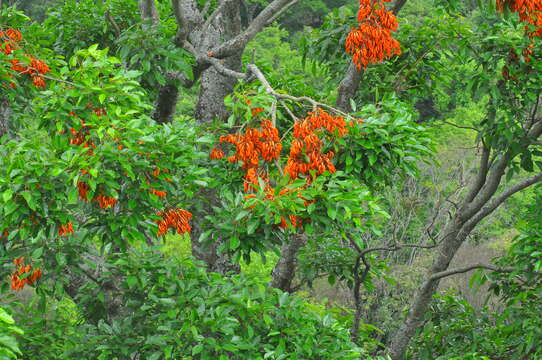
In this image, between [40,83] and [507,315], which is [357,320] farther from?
[40,83]

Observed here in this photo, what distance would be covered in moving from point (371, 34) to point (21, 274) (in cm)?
273

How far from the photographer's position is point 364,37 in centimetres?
425

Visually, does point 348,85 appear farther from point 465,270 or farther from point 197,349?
point 197,349

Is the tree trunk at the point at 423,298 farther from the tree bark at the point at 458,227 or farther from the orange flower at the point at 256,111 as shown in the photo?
the orange flower at the point at 256,111

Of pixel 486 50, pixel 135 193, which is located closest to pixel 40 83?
pixel 135 193

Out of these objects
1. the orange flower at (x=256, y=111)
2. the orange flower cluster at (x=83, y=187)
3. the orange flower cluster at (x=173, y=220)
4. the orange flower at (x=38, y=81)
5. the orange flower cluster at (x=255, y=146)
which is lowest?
the orange flower cluster at (x=173, y=220)

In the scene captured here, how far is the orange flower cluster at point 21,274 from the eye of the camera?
4.48 m

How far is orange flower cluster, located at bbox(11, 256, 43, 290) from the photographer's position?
4.48m

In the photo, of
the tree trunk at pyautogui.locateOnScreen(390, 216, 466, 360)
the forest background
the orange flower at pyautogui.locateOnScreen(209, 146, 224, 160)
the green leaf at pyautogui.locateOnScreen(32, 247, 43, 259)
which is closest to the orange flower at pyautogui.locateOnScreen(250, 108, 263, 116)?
the forest background

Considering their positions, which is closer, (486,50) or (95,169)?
(95,169)

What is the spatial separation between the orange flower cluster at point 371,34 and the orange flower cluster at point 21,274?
8.25 feet

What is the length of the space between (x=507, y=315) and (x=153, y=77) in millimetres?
3732

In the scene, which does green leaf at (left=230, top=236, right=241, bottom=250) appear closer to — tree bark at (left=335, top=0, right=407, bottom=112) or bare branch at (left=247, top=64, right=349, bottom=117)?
bare branch at (left=247, top=64, right=349, bottom=117)

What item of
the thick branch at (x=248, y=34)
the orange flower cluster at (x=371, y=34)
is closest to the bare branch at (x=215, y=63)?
the thick branch at (x=248, y=34)
